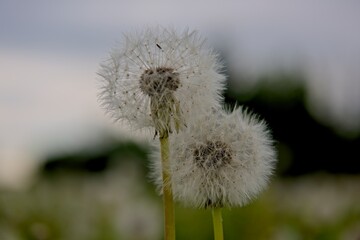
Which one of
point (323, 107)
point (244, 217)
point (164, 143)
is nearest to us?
point (164, 143)

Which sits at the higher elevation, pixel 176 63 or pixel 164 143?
pixel 176 63

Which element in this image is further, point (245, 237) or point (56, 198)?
point (56, 198)

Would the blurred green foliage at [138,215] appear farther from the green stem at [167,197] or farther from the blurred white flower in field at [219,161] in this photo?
the green stem at [167,197]

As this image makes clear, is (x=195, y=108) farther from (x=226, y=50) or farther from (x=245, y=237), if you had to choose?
(x=226, y=50)

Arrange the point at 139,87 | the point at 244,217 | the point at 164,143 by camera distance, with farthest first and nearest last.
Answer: the point at 244,217 < the point at 139,87 < the point at 164,143

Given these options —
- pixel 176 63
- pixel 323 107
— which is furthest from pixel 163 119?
pixel 323 107

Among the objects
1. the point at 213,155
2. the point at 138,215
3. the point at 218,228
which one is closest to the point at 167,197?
the point at 218,228

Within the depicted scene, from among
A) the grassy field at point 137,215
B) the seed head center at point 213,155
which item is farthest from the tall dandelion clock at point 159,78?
the grassy field at point 137,215

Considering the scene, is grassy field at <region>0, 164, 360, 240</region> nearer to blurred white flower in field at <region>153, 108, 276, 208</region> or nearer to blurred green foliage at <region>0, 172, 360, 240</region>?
blurred green foliage at <region>0, 172, 360, 240</region>
